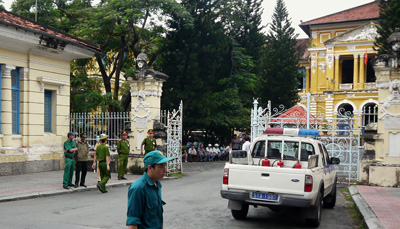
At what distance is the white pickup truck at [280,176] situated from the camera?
7.66 m

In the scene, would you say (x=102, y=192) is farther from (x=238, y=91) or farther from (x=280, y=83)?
(x=280, y=83)

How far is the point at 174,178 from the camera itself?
1605 cm

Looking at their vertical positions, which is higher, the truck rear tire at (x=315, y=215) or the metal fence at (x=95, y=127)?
the metal fence at (x=95, y=127)

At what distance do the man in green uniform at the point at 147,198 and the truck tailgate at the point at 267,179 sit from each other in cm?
429

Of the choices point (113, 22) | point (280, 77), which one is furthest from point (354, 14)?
point (113, 22)

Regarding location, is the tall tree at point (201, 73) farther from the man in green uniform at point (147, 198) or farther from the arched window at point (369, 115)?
the man in green uniform at point (147, 198)

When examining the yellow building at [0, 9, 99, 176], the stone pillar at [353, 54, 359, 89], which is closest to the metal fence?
the yellow building at [0, 9, 99, 176]

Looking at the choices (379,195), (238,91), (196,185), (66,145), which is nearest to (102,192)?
(66,145)

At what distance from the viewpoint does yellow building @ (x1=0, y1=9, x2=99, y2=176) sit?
15.3 meters

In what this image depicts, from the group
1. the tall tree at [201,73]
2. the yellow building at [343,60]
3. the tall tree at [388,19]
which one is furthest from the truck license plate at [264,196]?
the yellow building at [343,60]

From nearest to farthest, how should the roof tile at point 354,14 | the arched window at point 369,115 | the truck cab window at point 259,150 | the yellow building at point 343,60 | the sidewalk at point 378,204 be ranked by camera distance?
the sidewalk at point 378,204
the truck cab window at point 259,150
the arched window at point 369,115
the yellow building at point 343,60
the roof tile at point 354,14

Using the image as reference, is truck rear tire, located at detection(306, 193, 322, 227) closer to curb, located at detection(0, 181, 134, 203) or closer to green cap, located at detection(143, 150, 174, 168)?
green cap, located at detection(143, 150, 174, 168)

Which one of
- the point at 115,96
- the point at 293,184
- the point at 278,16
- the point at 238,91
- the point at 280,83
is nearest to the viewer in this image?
the point at 293,184

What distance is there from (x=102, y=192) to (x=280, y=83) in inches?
1014
